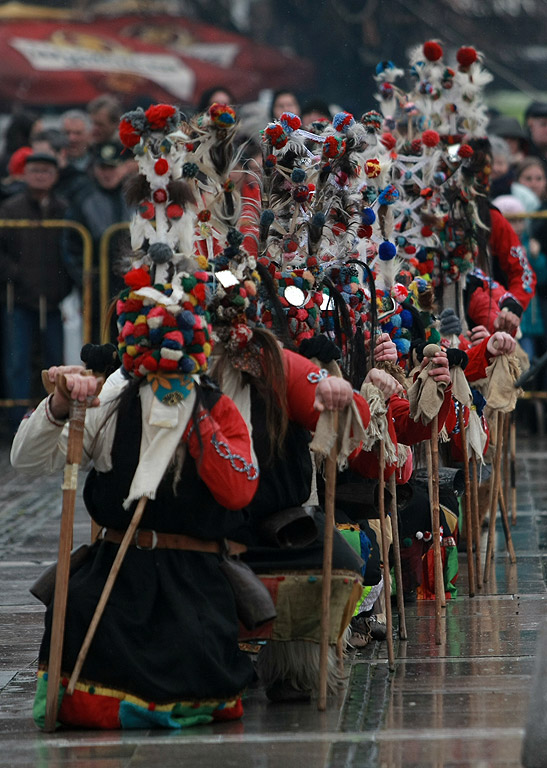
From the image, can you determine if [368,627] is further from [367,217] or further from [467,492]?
[367,217]

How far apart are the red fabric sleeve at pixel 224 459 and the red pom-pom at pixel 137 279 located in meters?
0.49

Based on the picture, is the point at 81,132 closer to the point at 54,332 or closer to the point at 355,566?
the point at 54,332

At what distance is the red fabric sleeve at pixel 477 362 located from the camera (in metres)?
7.95

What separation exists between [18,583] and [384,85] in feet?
11.5

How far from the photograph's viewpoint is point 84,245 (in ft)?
47.3

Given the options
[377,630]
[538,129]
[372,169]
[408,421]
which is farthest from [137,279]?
[538,129]

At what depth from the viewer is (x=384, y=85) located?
9.38m

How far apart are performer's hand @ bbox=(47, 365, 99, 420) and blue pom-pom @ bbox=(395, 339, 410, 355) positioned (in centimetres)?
212

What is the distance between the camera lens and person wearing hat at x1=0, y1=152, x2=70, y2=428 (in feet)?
47.1

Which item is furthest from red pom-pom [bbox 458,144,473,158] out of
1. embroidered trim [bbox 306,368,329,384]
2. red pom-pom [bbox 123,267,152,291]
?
red pom-pom [bbox 123,267,152,291]

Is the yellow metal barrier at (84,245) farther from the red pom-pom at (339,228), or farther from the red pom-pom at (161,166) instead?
the red pom-pom at (161,166)

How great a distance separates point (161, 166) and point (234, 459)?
3.43 feet

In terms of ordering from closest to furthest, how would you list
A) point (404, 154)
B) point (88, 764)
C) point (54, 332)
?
1. point (88, 764)
2. point (404, 154)
3. point (54, 332)

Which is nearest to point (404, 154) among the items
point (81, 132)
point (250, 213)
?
point (250, 213)
